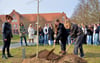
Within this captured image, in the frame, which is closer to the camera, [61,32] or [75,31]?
[75,31]

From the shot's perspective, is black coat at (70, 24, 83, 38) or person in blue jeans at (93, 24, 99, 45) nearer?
black coat at (70, 24, 83, 38)

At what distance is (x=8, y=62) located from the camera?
7.96 m

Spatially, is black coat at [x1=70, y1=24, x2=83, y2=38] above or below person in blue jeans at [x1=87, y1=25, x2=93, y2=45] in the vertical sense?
above

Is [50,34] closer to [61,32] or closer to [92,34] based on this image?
[92,34]

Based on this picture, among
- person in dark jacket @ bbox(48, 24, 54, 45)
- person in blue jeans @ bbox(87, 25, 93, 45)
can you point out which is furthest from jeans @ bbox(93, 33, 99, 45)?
person in dark jacket @ bbox(48, 24, 54, 45)

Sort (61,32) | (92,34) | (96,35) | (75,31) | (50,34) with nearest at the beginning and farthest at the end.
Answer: (75,31) < (61,32) < (96,35) < (50,34) < (92,34)

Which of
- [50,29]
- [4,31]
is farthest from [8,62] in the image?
[50,29]

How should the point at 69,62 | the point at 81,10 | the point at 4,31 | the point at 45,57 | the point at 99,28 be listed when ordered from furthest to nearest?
1. the point at 81,10
2. the point at 99,28
3. the point at 4,31
4. the point at 45,57
5. the point at 69,62

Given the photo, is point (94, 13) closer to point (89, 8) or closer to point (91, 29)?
point (89, 8)

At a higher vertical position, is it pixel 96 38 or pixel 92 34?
pixel 92 34

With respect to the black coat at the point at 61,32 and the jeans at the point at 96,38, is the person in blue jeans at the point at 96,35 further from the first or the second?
the black coat at the point at 61,32

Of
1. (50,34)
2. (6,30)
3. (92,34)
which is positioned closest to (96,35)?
(92,34)

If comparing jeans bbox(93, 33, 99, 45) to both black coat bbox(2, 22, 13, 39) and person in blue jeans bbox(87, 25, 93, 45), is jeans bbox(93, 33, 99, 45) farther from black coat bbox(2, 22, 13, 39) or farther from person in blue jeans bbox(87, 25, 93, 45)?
black coat bbox(2, 22, 13, 39)

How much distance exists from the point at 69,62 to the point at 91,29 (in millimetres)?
9746
